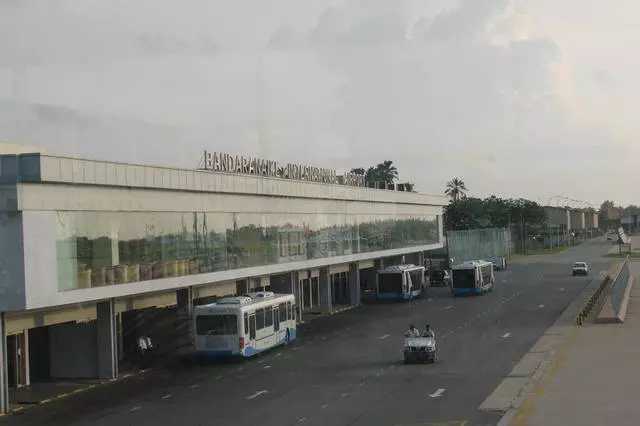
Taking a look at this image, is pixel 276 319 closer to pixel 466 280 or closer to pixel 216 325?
pixel 216 325

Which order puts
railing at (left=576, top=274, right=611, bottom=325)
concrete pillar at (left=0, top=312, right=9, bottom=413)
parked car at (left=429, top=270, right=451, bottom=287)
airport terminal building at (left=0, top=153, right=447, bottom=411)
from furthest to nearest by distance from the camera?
parked car at (left=429, top=270, right=451, bottom=287) < railing at (left=576, top=274, right=611, bottom=325) < airport terminal building at (left=0, top=153, right=447, bottom=411) < concrete pillar at (left=0, top=312, right=9, bottom=413)

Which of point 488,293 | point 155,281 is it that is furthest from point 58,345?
point 488,293

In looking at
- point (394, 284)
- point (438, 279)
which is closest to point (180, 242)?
point (394, 284)

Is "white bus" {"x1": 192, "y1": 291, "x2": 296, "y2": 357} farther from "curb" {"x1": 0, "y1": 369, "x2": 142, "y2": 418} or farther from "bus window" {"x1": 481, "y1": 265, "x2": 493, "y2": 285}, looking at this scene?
"bus window" {"x1": 481, "y1": 265, "x2": 493, "y2": 285}

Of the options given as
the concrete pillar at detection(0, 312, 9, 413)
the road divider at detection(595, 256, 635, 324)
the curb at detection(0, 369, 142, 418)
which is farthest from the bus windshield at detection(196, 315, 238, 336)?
the road divider at detection(595, 256, 635, 324)

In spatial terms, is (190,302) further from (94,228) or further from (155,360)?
(94,228)

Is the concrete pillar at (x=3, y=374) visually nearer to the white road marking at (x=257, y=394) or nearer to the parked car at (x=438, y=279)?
the white road marking at (x=257, y=394)

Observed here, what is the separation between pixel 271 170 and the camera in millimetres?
53344

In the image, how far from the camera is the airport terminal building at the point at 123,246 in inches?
1188

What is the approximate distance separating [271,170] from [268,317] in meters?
13.7

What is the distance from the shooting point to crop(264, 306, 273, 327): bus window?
136ft

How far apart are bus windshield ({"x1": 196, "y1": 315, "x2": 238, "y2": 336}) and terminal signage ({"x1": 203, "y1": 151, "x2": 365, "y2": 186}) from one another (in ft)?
29.7

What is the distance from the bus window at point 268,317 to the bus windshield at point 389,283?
29.8 meters

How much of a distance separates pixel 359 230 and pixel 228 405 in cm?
4242
